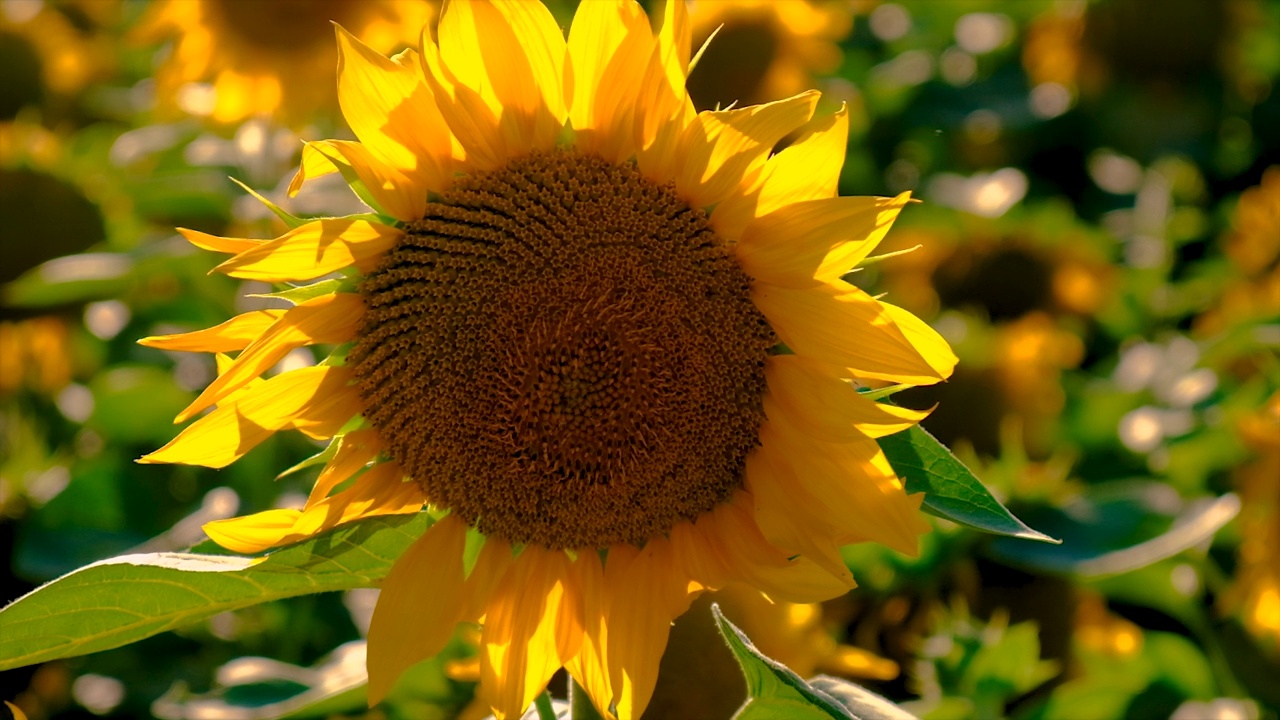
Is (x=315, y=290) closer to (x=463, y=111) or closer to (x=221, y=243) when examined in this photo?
(x=221, y=243)

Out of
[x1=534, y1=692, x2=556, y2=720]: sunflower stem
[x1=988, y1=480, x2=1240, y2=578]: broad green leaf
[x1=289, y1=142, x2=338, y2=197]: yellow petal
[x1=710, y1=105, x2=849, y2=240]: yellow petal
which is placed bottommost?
[x1=988, y1=480, x2=1240, y2=578]: broad green leaf

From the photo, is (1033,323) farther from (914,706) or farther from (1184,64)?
(914,706)

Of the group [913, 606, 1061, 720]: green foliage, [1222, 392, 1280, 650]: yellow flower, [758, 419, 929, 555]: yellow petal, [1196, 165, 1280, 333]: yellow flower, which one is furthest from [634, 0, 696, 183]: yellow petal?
[1196, 165, 1280, 333]: yellow flower

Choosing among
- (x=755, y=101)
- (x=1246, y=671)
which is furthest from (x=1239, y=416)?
(x=755, y=101)

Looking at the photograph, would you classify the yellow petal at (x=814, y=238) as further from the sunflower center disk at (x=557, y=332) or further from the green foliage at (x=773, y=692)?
the green foliage at (x=773, y=692)

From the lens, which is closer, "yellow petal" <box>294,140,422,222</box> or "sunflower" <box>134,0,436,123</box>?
"yellow petal" <box>294,140,422,222</box>

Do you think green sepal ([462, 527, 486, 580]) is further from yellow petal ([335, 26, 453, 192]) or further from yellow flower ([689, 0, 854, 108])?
yellow flower ([689, 0, 854, 108])
